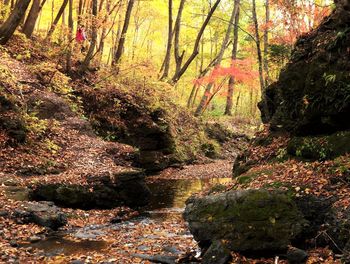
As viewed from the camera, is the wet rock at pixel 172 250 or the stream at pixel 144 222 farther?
the stream at pixel 144 222

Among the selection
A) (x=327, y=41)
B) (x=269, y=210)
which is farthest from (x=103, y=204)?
(x=327, y=41)

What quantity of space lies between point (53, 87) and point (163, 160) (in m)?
6.86

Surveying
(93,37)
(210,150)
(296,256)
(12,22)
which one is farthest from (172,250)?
(210,150)

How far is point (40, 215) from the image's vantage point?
29.7ft

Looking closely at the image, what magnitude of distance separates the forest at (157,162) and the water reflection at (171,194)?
0.07 m

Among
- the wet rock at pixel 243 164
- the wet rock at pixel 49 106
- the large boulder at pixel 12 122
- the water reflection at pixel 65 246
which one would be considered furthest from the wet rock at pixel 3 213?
the wet rock at pixel 49 106

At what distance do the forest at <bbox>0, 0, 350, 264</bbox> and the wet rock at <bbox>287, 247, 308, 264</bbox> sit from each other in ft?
0.05

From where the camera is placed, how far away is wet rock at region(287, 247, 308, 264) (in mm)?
6109

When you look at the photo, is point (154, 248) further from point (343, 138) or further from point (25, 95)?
point (25, 95)

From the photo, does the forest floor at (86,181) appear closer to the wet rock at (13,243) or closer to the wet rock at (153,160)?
the wet rock at (13,243)

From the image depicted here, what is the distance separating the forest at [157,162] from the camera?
681cm

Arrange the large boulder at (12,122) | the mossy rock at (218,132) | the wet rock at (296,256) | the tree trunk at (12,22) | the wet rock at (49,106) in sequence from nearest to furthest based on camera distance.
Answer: the wet rock at (296,256), the large boulder at (12,122), the wet rock at (49,106), the tree trunk at (12,22), the mossy rock at (218,132)

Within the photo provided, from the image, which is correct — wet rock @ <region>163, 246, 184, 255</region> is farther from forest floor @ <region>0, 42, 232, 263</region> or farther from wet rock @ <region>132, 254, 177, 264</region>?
wet rock @ <region>132, 254, 177, 264</region>

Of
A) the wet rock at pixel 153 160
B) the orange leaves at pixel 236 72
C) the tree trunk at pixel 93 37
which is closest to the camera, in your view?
the tree trunk at pixel 93 37
